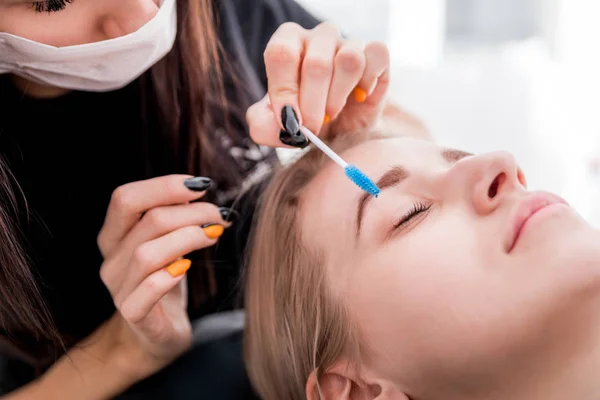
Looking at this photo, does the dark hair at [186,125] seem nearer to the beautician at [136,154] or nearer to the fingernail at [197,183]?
the beautician at [136,154]

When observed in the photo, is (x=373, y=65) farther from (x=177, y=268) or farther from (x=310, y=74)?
(x=177, y=268)

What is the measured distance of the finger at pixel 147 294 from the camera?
1034mm

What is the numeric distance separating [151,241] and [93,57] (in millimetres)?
322

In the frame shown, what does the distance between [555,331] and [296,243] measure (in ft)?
1.42

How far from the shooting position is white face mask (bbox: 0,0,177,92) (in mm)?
1021

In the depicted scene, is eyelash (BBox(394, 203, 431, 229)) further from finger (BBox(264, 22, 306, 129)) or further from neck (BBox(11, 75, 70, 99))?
neck (BBox(11, 75, 70, 99))

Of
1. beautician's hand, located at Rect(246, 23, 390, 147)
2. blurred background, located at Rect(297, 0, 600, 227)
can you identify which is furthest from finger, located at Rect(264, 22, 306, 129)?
blurred background, located at Rect(297, 0, 600, 227)

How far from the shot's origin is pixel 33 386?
1.24 m

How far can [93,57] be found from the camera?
107 centimetres

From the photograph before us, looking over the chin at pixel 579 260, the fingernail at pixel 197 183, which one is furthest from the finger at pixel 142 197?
the chin at pixel 579 260

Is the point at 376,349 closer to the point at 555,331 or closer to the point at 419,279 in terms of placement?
the point at 419,279

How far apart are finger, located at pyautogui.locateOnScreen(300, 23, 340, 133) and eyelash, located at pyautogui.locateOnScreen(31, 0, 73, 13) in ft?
1.24

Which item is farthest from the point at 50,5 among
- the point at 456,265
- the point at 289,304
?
the point at 456,265

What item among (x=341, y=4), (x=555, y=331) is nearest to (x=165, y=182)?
(x=555, y=331)
